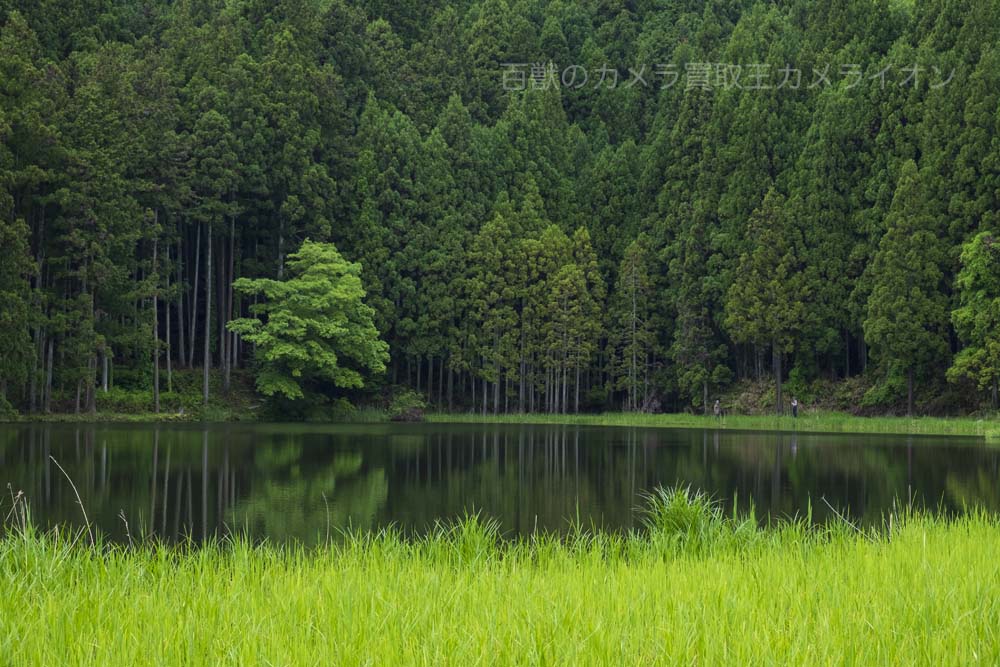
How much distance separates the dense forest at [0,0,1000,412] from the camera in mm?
40000

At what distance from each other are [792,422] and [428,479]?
30.7 metres

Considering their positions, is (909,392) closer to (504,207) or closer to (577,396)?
(577,396)

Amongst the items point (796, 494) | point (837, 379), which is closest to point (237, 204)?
point (837, 379)

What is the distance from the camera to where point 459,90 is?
6900 cm

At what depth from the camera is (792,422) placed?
43.7 m

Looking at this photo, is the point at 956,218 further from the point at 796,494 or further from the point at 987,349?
the point at 796,494

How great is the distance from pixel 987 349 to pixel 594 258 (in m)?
24.0

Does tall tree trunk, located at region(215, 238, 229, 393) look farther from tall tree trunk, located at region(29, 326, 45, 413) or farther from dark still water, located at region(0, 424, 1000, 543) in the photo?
dark still water, located at region(0, 424, 1000, 543)

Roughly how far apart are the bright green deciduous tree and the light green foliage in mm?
25591

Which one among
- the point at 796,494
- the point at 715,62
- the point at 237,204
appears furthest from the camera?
the point at 715,62

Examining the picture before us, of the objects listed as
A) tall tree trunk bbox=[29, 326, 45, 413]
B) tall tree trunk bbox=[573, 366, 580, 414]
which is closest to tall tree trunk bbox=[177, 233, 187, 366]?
tall tree trunk bbox=[29, 326, 45, 413]

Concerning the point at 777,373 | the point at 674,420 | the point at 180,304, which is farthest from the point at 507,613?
the point at 777,373

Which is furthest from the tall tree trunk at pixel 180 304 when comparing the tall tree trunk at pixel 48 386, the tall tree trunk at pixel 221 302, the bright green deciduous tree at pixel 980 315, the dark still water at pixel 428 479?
the bright green deciduous tree at pixel 980 315

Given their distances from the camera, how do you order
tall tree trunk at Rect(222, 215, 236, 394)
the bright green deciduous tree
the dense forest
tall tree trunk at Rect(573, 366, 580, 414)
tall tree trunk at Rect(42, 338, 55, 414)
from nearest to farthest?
tall tree trunk at Rect(42, 338, 55, 414) < the bright green deciduous tree < the dense forest < tall tree trunk at Rect(222, 215, 236, 394) < tall tree trunk at Rect(573, 366, 580, 414)
